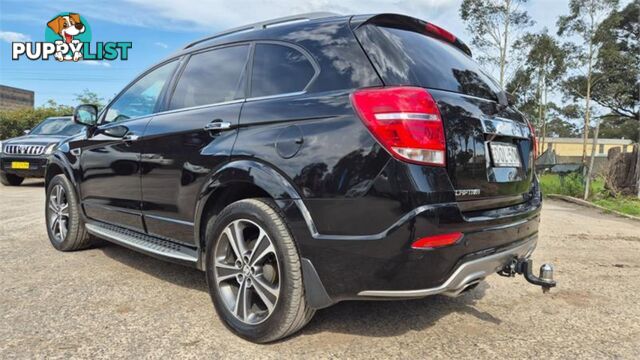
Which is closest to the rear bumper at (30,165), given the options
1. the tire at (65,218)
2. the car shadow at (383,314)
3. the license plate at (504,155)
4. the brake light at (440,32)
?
the tire at (65,218)

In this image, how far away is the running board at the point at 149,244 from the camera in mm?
3090

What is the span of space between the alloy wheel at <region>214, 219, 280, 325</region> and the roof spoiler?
1.27 m

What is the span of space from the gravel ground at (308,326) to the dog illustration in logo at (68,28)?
1936cm

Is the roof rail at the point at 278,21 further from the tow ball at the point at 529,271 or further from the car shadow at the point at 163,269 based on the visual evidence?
the car shadow at the point at 163,269

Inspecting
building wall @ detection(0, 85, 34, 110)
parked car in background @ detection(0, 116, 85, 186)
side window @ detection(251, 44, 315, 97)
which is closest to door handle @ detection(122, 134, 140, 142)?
side window @ detection(251, 44, 315, 97)

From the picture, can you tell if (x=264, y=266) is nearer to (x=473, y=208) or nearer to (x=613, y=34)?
(x=473, y=208)

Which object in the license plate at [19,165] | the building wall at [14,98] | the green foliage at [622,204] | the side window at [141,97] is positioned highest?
the building wall at [14,98]

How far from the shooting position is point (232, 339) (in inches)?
105

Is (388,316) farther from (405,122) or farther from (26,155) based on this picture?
(26,155)

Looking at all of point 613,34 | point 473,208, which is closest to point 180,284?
point 473,208

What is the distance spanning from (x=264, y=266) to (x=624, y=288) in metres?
3.07

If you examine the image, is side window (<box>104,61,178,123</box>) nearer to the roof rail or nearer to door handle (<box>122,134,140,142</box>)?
door handle (<box>122,134,140,142</box>)

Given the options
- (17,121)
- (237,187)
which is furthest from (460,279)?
(17,121)

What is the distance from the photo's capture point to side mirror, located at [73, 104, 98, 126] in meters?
4.35
